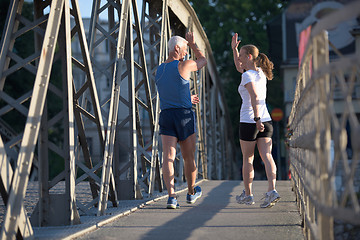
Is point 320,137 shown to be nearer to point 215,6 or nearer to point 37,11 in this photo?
point 37,11

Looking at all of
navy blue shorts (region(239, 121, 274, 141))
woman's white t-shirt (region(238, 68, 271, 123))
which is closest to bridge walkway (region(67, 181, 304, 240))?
navy blue shorts (region(239, 121, 274, 141))

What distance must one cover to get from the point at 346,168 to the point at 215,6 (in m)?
38.6

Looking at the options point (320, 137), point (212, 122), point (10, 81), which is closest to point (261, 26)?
point (10, 81)

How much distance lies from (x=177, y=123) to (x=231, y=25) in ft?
109

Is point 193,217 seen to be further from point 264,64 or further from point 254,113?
point 264,64

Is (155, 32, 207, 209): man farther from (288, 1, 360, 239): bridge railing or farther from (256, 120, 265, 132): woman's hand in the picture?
(288, 1, 360, 239): bridge railing

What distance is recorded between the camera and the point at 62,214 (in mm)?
Result: 5086

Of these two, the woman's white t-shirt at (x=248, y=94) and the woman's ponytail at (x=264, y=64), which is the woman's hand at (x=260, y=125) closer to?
the woman's white t-shirt at (x=248, y=94)

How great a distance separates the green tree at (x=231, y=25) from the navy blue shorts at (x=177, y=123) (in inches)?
1265

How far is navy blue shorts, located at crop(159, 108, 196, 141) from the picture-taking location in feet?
21.5

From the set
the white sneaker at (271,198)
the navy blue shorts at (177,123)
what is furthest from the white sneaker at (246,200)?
the navy blue shorts at (177,123)

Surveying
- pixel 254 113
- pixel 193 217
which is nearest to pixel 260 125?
pixel 254 113

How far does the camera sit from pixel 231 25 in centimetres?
3919

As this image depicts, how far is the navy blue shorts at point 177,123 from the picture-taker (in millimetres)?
6547
